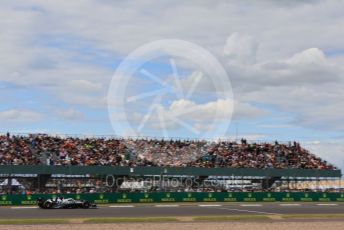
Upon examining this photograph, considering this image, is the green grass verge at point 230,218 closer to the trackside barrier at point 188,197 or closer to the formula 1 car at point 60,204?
the formula 1 car at point 60,204

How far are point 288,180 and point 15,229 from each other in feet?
152

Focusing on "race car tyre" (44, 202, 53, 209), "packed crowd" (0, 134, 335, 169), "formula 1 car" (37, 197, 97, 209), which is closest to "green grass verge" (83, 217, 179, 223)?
"formula 1 car" (37, 197, 97, 209)

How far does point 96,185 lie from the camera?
58.8 m

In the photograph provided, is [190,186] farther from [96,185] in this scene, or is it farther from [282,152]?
[282,152]

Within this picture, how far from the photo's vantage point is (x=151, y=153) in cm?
6500

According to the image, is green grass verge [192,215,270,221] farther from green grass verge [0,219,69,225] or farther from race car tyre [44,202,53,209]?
race car tyre [44,202,53,209]

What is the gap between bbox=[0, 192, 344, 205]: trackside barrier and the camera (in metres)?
47.6

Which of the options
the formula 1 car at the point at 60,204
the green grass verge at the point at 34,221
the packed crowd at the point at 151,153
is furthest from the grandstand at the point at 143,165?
the green grass verge at the point at 34,221

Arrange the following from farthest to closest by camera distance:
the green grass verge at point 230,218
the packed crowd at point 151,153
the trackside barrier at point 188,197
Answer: the packed crowd at point 151,153 < the trackside barrier at point 188,197 < the green grass verge at point 230,218

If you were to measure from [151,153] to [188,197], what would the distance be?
11.7 meters

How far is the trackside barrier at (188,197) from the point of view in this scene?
A: 47562 mm

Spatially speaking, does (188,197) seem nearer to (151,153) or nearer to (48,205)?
(151,153)

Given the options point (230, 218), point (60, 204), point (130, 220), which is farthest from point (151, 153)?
point (130, 220)

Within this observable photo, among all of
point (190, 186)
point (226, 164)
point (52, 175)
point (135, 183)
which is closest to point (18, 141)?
point (52, 175)
